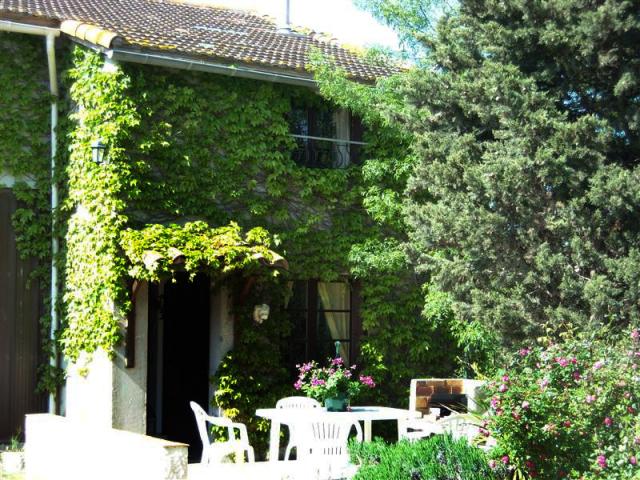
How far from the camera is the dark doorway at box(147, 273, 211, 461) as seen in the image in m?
13.1

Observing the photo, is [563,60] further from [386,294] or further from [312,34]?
[312,34]

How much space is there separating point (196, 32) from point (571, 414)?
28.9 ft

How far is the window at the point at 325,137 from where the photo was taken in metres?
13.4

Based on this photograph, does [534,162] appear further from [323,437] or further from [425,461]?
[425,461]

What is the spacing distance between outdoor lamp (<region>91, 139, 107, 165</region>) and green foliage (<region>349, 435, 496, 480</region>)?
5.64 m

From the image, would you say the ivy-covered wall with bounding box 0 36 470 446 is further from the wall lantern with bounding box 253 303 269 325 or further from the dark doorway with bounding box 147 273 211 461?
the dark doorway with bounding box 147 273 211 461

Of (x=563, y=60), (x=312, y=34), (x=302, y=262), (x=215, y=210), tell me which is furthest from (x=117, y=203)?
(x=312, y=34)

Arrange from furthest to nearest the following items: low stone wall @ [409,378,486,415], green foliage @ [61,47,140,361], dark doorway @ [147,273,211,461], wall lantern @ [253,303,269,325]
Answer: dark doorway @ [147,273,211,461]
wall lantern @ [253,303,269,325]
low stone wall @ [409,378,486,415]
green foliage @ [61,47,140,361]

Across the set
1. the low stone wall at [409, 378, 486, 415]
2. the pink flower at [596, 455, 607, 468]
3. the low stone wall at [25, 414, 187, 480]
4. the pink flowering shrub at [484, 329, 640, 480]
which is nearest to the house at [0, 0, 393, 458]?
the low stone wall at [25, 414, 187, 480]

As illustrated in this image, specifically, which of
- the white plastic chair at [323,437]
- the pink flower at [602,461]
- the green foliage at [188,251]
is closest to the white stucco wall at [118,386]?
the green foliage at [188,251]

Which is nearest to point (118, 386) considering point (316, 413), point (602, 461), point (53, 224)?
point (53, 224)

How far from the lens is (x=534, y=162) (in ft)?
31.9

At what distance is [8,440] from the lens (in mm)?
12289

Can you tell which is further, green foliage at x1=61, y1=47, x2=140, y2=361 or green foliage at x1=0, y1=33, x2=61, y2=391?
green foliage at x1=0, y1=33, x2=61, y2=391
